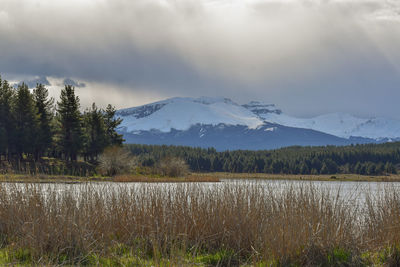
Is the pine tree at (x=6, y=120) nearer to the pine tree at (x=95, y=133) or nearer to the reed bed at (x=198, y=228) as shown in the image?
the pine tree at (x=95, y=133)

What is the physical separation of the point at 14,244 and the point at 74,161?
6248cm

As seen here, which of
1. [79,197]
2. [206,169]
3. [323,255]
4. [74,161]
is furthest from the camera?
[206,169]

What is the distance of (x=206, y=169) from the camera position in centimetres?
10944

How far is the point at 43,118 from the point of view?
6812cm

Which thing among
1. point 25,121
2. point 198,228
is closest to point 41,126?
point 25,121

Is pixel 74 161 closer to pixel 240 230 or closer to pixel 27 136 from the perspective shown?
pixel 27 136

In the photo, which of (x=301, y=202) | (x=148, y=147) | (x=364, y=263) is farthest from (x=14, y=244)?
(x=148, y=147)

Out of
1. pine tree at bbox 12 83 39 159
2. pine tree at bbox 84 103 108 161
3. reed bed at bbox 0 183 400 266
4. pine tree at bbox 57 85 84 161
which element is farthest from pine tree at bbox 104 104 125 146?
reed bed at bbox 0 183 400 266

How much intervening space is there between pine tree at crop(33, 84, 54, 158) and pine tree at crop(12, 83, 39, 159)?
963mm

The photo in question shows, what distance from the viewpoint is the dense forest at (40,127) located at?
63594 millimetres

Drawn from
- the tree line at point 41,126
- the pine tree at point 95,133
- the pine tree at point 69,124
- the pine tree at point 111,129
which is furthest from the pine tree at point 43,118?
the pine tree at point 111,129

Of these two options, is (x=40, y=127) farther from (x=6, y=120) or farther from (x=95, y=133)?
(x=95, y=133)

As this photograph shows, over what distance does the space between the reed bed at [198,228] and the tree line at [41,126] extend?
51670 millimetres

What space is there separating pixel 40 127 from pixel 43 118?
2750 millimetres
